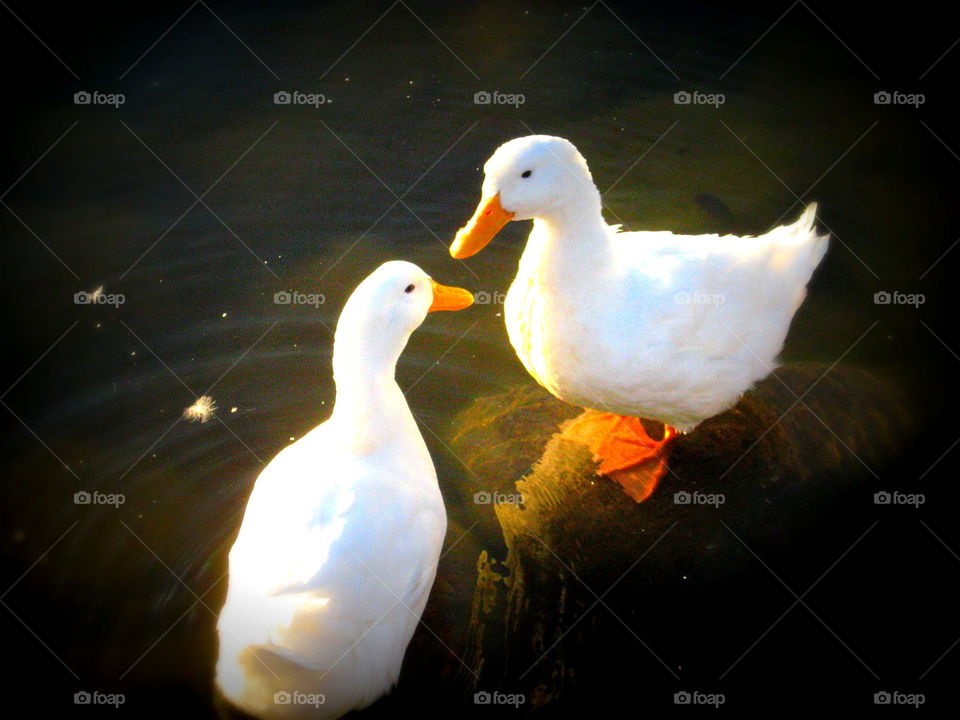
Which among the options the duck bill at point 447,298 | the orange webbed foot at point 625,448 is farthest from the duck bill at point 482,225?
the orange webbed foot at point 625,448

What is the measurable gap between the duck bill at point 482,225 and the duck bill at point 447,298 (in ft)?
0.48

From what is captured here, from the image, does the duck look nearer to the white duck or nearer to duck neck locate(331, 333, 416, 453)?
the white duck

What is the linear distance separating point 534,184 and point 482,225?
26 cm

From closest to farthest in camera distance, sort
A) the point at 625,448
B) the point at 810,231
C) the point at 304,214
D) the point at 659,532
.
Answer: the point at 659,532
the point at 810,231
the point at 625,448
the point at 304,214

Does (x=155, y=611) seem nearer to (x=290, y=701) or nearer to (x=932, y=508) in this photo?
(x=290, y=701)

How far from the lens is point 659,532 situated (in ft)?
11.3

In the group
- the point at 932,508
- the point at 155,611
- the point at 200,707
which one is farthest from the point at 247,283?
the point at 932,508

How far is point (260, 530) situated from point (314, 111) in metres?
3.31

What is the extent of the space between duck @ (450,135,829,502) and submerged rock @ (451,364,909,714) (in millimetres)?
394

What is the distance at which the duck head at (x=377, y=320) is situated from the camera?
2.78 meters

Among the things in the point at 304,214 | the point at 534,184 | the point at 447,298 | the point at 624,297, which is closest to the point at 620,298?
the point at 624,297

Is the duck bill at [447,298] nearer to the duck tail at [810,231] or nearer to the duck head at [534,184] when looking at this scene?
the duck head at [534,184]

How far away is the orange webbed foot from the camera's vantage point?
141 inches

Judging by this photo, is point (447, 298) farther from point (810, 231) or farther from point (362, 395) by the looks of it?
point (810, 231)
